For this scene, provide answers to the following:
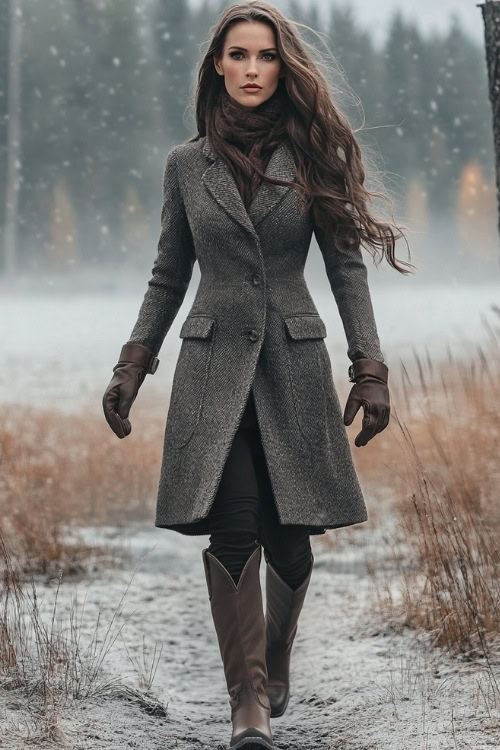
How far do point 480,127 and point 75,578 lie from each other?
636 inches

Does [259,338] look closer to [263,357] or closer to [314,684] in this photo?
[263,357]

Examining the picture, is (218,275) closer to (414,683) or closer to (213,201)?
(213,201)

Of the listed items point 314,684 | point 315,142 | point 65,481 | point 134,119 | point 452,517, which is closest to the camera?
point 315,142

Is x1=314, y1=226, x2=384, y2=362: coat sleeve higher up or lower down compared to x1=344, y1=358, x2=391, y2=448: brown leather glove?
higher up

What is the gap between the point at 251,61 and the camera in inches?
117

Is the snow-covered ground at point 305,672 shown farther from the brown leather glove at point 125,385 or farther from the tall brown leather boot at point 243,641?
the brown leather glove at point 125,385

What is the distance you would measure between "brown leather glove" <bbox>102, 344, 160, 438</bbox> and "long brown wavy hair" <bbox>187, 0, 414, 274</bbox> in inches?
24.1

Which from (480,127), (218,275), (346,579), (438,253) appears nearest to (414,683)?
(218,275)

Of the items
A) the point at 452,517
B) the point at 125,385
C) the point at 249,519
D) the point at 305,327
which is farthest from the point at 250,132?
the point at 452,517

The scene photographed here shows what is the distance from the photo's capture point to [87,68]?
1830 centimetres

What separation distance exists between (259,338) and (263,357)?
0.08 metres

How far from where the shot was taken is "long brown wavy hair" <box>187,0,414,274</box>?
299 centimetres

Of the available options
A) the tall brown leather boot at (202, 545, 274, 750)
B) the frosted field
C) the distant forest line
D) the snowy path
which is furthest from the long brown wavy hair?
the distant forest line

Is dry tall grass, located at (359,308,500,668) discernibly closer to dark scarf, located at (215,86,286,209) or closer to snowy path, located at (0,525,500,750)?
snowy path, located at (0,525,500,750)
